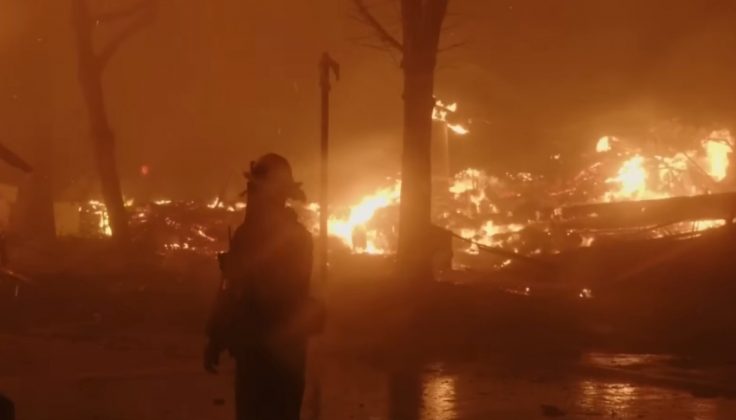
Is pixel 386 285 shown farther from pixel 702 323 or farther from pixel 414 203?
pixel 702 323

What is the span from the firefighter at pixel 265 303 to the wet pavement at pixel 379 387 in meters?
3.32

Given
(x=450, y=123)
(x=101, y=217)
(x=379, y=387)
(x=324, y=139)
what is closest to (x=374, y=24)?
(x=324, y=139)

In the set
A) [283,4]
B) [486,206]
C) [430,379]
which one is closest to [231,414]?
[430,379]

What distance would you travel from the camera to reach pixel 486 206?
2544 centimetres

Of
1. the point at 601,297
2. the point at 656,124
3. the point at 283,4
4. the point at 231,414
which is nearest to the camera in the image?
the point at 231,414

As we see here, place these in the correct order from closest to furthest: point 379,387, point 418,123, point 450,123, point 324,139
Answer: point 379,387 → point 324,139 → point 418,123 → point 450,123

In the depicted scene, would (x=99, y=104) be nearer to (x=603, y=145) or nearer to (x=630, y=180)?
(x=603, y=145)

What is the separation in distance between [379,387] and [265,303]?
5.13 metres

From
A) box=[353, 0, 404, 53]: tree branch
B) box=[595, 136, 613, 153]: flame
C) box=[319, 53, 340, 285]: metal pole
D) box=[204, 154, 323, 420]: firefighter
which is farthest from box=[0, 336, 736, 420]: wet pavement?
box=[595, 136, 613, 153]: flame

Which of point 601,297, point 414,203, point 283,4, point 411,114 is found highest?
point 283,4

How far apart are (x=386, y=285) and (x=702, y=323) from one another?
4646 millimetres

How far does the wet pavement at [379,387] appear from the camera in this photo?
9.48 m

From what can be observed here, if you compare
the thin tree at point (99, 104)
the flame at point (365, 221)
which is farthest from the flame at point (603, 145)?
the thin tree at point (99, 104)

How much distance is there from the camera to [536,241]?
20.5 m
